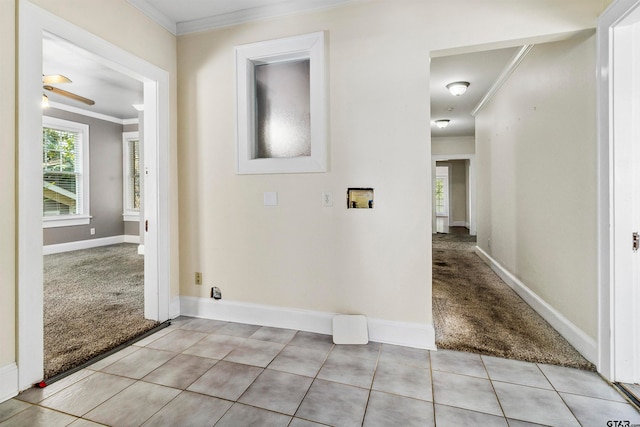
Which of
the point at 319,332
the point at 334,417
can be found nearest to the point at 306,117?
the point at 319,332

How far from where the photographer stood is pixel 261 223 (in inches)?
105

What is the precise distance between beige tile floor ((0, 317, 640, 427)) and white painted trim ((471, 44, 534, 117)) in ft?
8.93

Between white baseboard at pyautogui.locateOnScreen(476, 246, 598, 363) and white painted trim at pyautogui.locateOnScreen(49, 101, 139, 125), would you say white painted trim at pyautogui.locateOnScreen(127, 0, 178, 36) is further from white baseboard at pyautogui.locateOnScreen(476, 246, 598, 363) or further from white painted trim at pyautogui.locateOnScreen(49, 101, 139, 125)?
white painted trim at pyautogui.locateOnScreen(49, 101, 139, 125)

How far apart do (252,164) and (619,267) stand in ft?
8.55

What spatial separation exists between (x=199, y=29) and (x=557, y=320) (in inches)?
157

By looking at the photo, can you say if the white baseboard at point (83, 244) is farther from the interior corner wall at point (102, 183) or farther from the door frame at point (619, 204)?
the door frame at point (619, 204)

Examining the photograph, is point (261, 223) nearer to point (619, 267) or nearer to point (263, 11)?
point (263, 11)

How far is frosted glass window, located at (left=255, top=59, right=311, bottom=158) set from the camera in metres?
2.58

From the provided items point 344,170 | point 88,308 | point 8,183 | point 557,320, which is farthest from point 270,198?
point 557,320

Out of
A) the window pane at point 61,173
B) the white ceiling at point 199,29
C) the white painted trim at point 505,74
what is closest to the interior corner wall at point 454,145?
the white ceiling at point 199,29

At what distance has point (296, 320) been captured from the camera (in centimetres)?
259

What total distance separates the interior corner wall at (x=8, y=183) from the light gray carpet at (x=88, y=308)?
0.39 metres

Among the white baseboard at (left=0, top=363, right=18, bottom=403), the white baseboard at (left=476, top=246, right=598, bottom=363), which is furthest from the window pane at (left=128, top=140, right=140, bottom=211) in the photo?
the white baseboard at (left=476, top=246, right=598, bottom=363)

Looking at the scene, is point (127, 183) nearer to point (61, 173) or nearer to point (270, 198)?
point (61, 173)
